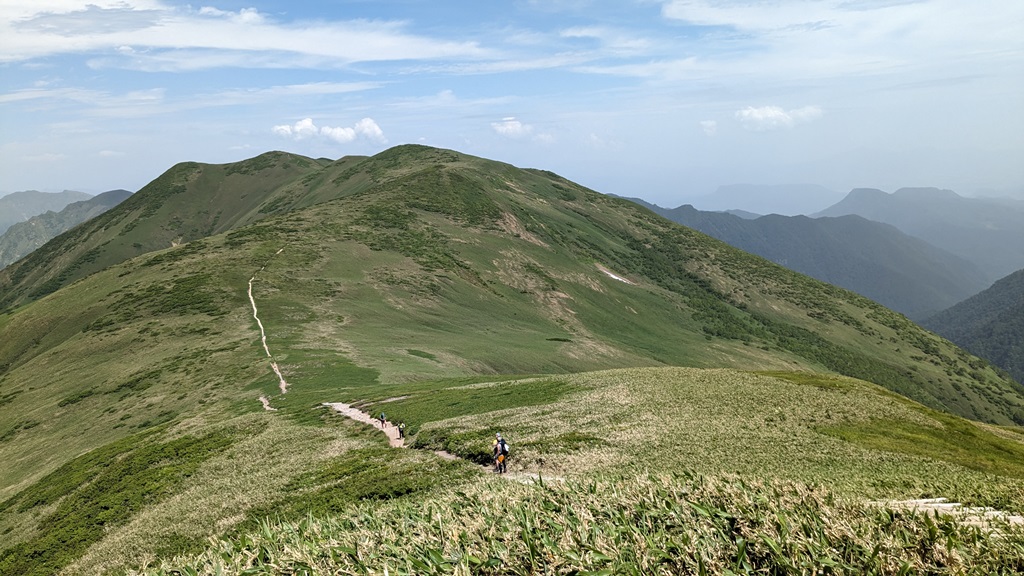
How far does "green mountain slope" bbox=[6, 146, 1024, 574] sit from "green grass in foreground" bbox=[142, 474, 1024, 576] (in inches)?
473

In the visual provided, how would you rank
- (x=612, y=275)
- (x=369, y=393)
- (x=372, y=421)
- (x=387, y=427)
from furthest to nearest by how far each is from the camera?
(x=612, y=275) → (x=369, y=393) → (x=372, y=421) → (x=387, y=427)

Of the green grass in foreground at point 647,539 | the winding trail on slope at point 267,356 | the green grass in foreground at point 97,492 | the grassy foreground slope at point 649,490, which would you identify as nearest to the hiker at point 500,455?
the grassy foreground slope at point 649,490

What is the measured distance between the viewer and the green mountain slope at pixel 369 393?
33531 millimetres

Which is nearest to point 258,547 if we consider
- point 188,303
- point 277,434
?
point 277,434

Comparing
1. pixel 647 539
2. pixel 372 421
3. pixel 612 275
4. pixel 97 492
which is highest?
pixel 647 539

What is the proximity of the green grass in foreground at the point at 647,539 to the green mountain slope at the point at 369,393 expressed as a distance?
1201 centimetres

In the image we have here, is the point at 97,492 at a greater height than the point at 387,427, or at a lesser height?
lesser

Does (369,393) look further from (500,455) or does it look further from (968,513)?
(968,513)

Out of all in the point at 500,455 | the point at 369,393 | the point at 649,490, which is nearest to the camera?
the point at 649,490

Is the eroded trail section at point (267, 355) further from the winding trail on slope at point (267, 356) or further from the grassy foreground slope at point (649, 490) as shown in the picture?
the grassy foreground slope at point (649, 490)

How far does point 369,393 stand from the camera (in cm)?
6291

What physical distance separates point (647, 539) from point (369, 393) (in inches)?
2166

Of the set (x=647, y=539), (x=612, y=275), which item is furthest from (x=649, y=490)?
(x=612, y=275)

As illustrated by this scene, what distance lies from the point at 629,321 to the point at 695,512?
144 meters
